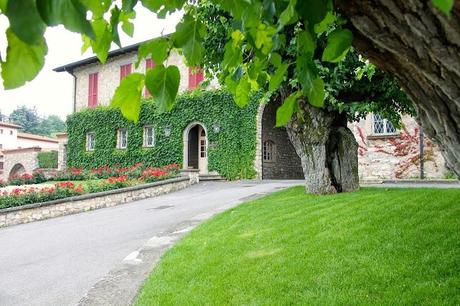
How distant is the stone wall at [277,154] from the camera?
20562 mm

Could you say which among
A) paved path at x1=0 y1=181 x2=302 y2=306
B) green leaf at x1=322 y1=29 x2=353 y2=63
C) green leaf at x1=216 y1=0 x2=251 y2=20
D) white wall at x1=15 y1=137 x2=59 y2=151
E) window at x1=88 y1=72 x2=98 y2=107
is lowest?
paved path at x1=0 y1=181 x2=302 y2=306

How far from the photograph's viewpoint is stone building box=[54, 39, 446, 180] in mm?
16375

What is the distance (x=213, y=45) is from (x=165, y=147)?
1354cm

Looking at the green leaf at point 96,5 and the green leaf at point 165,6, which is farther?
the green leaf at point 165,6

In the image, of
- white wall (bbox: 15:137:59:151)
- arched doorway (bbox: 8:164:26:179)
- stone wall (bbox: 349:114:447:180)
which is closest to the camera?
stone wall (bbox: 349:114:447:180)

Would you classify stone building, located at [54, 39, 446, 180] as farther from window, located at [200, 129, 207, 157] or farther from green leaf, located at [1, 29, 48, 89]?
green leaf, located at [1, 29, 48, 89]

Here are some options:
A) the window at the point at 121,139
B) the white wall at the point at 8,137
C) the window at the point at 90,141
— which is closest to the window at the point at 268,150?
the window at the point at 121,139

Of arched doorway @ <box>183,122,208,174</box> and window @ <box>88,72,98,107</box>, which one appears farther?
window @ <box>88,72,98,107</box>

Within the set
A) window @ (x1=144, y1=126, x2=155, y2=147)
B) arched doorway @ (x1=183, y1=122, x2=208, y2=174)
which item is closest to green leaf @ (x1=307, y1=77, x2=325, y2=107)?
arched doorway @ (x1=183, y1=122, x2=208, y2=174)

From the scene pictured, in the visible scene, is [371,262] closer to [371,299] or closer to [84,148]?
[371,299]

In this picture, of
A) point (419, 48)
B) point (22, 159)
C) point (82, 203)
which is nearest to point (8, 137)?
point (22, 159)

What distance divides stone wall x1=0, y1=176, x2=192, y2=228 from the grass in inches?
273

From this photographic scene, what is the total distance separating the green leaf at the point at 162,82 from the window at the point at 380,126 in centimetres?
1733

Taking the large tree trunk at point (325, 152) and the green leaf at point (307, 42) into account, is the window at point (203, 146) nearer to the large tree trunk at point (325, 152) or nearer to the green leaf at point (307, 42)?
the large tree trunk at point (325, 152)
